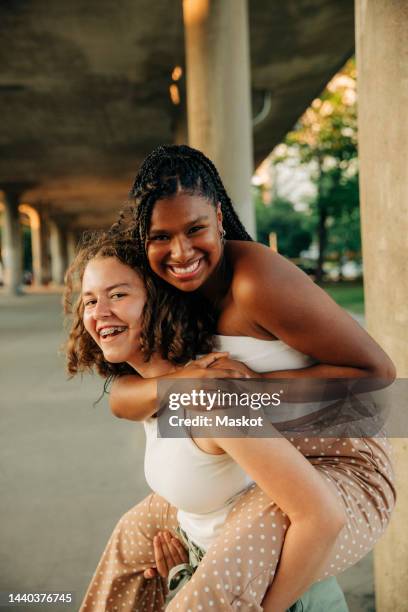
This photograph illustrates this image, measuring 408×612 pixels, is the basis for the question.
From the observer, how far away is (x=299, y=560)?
151 centimetres

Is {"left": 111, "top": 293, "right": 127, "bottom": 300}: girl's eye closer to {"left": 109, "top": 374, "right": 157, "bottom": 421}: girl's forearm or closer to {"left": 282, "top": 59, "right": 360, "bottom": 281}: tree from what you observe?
{"left": 109, "top": 374, "right": 157, "bottom": 421}: girl's forearm

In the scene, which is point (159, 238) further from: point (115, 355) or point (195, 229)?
point (115, 355)

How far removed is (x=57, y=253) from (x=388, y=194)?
5589cm

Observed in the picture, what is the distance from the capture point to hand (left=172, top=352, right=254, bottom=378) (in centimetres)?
162

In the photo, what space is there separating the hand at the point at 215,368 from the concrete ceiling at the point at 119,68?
1264cm

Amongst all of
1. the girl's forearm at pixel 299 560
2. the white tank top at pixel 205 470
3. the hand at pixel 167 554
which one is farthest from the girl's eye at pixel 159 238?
the hand at pixel 167 554

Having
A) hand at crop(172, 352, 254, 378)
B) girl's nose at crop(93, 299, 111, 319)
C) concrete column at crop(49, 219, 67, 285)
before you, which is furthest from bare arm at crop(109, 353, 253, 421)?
concrete column at crop(49, 219, 67, 285)

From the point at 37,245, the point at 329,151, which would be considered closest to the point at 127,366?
the point at 329,151

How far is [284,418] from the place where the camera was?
1.75m

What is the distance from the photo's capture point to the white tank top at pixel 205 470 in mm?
1631

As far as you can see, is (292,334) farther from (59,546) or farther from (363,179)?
(59,546)

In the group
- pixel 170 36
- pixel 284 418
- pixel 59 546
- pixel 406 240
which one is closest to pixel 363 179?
pixel 406 240

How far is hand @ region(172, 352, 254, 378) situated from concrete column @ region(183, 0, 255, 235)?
814 cm

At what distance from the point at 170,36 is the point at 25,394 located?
9.85 metres
